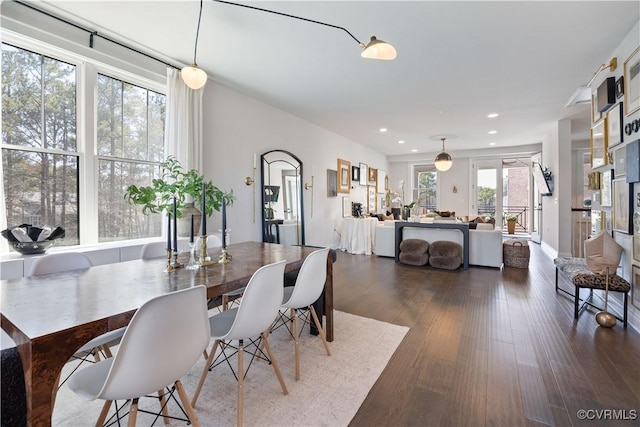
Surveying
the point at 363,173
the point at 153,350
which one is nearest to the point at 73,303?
the point at 153,350

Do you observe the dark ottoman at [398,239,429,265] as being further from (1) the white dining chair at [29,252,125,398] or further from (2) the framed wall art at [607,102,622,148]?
(1) the white dining chair at [29,252,125,398]

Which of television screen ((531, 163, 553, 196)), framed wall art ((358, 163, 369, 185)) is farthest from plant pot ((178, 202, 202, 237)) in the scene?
television screen ((531, 163, 553, 196))

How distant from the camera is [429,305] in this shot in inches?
130

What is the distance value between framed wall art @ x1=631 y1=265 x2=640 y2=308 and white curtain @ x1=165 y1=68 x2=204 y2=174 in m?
4.59

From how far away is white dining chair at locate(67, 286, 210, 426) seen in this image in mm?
1043

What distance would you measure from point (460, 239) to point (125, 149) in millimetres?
5319

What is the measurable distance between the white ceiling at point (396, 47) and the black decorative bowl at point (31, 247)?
6.39 ft

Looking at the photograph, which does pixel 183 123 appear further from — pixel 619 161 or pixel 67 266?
pixel 619 161

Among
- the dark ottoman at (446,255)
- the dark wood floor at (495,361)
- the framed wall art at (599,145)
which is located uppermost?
the framed wall art at (599,145)

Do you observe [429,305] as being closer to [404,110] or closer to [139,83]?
[404,110]

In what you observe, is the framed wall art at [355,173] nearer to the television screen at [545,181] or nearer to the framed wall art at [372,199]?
the framed wall art at [372,199]

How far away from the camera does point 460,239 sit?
5.34 metres

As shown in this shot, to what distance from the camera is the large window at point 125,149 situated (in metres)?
2.99

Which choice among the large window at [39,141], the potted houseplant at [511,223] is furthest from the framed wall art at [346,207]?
the potted houseplant at [511,223]
